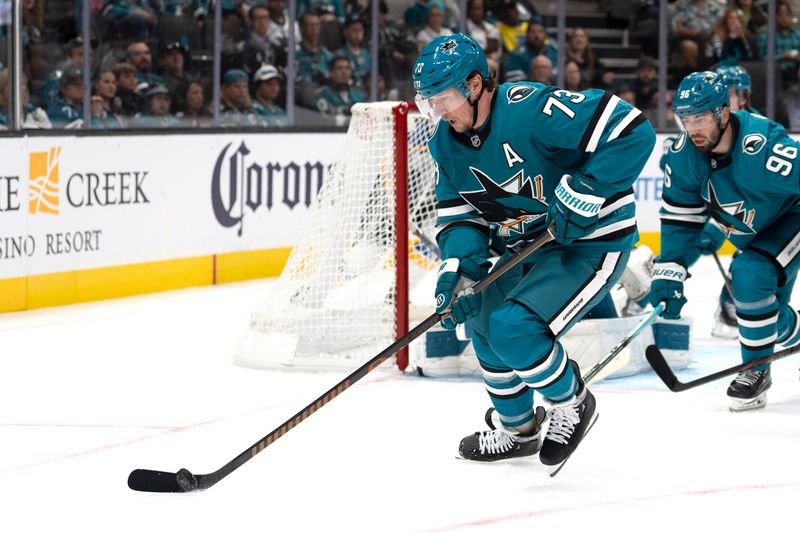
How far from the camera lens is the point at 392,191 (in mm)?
4832

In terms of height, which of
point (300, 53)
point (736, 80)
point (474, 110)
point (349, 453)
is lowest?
point (349, 453)

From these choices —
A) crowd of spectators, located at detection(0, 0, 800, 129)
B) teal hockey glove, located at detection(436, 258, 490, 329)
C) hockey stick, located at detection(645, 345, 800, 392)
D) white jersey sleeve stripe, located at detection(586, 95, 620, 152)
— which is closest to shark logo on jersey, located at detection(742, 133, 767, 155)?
hockey stick, located at detection(645, 345, 800, 392)

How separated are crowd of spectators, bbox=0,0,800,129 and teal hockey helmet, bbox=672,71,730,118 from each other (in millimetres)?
3452

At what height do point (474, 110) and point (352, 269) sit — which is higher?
point (474, 110)

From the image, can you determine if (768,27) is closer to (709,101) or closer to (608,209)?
(709,101)

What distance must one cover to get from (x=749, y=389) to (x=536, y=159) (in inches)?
51.0

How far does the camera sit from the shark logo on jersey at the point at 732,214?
3.94 metres

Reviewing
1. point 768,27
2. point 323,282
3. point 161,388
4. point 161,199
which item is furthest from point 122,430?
point 768,27

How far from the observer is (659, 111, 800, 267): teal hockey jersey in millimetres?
3857

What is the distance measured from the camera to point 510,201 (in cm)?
316

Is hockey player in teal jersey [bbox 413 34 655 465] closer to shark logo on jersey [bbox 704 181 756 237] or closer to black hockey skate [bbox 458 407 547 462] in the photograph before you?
black hockey skate [bbox 458 407 547 462]

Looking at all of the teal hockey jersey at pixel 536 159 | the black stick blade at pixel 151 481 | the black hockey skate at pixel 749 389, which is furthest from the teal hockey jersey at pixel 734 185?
the black stick blade at pixel 151 481

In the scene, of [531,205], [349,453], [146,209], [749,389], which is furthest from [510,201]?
[146,209]

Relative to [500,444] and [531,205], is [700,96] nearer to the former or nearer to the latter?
[531,205]
